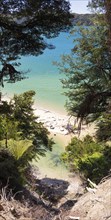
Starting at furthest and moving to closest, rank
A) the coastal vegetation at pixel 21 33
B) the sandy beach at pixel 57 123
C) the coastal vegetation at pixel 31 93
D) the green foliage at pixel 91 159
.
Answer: the sandy beach at pixel 57 123
the green foliage at pixel 91 159
the coastal vegetation at pixel 21 33
the coastal vegetation at pixel 31 93

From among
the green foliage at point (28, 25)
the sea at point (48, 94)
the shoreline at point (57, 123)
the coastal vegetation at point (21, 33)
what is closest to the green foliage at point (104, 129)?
the sea at point (48, 94)

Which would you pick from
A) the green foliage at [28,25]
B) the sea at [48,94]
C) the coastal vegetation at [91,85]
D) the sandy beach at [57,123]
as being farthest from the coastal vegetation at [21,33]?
the sandy beach at [57,123]

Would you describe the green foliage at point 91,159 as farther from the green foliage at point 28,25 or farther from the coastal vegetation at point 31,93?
the green foliage at point 28,25

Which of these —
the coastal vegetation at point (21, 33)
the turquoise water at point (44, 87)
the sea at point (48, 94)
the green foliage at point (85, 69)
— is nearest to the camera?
the coastal vegetation at point (21, 33)

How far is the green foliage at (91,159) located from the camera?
45.9 ft

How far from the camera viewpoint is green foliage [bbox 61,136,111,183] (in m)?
14.0

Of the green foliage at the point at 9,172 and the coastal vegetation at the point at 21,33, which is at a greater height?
the coastal vegetation at the point at 21,33

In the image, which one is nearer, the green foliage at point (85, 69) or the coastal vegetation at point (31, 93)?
the coastal vegetation at point (31, 93)

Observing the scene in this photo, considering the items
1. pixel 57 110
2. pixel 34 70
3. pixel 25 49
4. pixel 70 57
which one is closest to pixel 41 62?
pixel 34 70

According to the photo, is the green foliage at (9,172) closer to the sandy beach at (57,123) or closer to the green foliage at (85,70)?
the green foliage at (85,70)

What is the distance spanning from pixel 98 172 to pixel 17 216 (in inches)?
356

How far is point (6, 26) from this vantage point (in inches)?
365

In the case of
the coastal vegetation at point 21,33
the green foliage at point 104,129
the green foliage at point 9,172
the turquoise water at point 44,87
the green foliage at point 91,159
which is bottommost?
the green foliage at point 9,172

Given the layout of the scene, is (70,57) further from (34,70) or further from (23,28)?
(34,70)
